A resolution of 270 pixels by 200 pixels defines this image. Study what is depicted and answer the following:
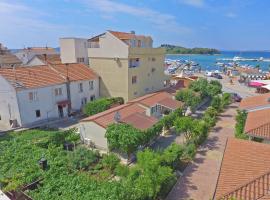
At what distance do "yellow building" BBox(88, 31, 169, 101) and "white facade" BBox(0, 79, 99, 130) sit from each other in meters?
5.57

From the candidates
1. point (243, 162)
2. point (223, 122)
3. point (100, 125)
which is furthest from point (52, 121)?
point (243, 162)

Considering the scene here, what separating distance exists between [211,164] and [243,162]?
9029mm

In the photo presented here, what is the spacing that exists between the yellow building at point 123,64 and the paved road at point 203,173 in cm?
1700

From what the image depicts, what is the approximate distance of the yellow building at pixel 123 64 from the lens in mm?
40000

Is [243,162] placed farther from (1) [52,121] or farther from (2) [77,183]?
(1) [52,121]

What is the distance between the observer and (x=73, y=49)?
4734 cm

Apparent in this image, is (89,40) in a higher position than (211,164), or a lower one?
higher

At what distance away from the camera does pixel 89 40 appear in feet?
157

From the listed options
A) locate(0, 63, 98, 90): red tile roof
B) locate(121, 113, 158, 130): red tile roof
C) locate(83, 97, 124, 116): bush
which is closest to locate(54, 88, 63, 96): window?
locate(0, 63, 98, 90): red tile roof

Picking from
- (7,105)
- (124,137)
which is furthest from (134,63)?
(124,137)

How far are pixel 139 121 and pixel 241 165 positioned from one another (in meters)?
14.1

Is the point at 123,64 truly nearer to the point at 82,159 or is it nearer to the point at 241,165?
→ the point at 82,159

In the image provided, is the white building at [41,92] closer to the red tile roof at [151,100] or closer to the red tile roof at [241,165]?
the red tile roof at [151,100]

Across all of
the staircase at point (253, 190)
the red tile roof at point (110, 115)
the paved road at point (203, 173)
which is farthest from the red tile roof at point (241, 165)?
the red tile roof at point (110, 115)
